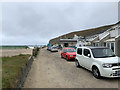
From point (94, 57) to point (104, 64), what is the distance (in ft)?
2.80

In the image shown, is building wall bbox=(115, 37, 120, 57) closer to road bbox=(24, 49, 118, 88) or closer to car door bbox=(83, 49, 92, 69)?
car door bbox=(83, 49, 92, 69)

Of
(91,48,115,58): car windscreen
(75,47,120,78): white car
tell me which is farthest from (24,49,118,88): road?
(91,48,115,58): car windscreen

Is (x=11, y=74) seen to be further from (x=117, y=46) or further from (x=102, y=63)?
(x=117, y=46)

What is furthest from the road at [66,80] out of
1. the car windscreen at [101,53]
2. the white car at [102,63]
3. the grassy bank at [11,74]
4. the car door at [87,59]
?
the car windscreen at [101,53]

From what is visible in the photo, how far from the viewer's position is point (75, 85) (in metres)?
4.44


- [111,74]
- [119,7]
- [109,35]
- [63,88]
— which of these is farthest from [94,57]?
[119,7]

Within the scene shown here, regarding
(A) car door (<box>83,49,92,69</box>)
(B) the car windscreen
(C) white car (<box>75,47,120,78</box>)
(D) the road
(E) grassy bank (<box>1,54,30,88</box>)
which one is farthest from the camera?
(A) car door (<box>83,49,92,69</box>)

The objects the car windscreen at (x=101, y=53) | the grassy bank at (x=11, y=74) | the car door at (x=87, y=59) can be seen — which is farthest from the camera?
the car door at (x=87, y=59)

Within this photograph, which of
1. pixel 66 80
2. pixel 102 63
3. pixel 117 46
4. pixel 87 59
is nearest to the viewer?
pixel 102 63

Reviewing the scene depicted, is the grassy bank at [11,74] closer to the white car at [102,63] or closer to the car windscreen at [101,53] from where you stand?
the white car at [102,63]

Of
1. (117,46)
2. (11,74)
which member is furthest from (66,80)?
(117,46)

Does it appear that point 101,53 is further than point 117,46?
No

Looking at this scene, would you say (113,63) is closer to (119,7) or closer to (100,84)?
(100,84)

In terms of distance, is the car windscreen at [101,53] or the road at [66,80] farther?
the car windscreen at [101,53]
